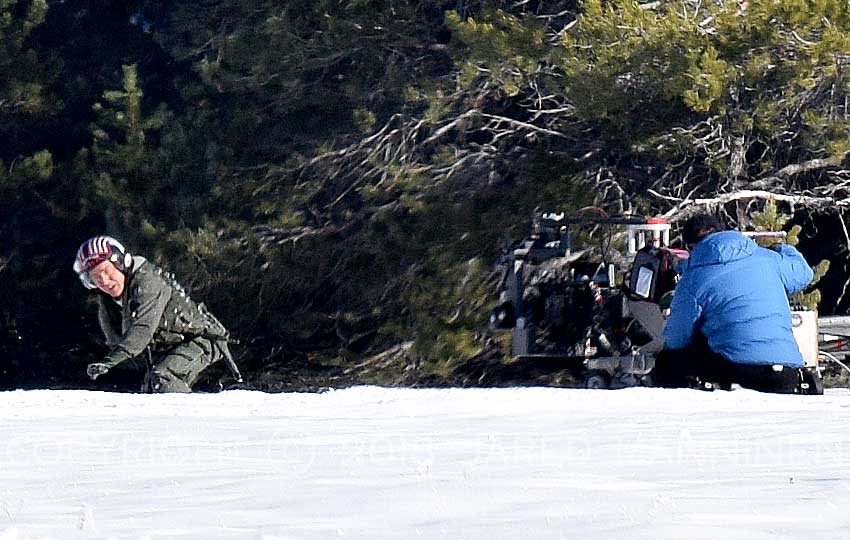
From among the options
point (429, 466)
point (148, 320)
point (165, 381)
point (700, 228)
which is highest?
point (429, 466)

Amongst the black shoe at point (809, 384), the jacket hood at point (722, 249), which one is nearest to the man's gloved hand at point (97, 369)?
the jacket hood at point (722, 249)

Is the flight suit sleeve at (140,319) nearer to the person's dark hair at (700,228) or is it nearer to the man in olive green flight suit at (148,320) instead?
the man in olive green flight suit at (148,320)

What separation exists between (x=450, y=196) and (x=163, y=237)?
9.71ft

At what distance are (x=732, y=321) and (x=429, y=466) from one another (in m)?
3.20

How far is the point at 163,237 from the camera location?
1741 centimetres

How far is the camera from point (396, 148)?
1702cm

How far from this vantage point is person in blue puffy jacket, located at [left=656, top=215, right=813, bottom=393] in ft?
25.0

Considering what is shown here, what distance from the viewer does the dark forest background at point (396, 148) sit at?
14.1 metres

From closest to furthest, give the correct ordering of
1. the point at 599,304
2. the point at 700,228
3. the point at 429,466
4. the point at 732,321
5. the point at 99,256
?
the point at 429,466, the point at 732,321, the point at 99,256, the point at 700,228, the point at 599,304

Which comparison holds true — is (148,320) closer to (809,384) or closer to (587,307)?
(809,384)

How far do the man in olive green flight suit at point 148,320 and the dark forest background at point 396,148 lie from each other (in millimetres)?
6241

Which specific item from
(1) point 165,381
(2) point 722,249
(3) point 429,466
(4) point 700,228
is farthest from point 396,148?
(3) point 429,466

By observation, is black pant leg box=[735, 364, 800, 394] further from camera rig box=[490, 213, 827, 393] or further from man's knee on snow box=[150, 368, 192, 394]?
man's knee on snow box=[150, 368, 192, 394]

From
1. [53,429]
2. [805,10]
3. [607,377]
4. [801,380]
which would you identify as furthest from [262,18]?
[53,429]
